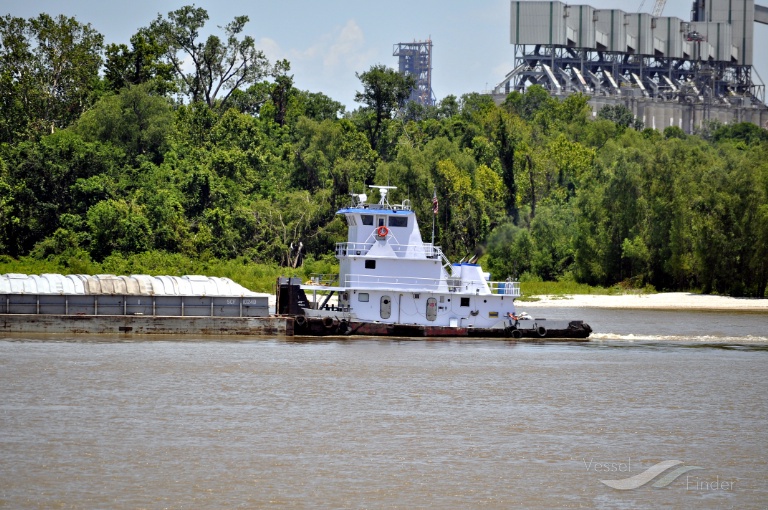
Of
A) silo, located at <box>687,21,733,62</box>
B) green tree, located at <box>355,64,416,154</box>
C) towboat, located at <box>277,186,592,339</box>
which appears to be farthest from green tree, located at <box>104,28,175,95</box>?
silo, located at <box>687,21,733,62</box>

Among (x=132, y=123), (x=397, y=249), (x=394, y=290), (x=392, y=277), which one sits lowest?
(x=394, y=290)

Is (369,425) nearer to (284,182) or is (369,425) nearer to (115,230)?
(115,230)

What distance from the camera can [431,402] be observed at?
3475cm

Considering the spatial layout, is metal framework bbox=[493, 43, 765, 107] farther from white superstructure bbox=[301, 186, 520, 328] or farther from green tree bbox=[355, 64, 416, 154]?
white superstructure bbox=[301, 186, 520, 328]

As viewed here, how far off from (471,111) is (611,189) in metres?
39.2

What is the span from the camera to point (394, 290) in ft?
164

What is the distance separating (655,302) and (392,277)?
1538 inches

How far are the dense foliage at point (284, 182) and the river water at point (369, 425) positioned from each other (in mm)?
37745

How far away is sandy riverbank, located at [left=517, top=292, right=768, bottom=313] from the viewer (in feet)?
268

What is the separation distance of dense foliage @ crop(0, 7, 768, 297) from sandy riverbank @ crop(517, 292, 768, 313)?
8.79 ft

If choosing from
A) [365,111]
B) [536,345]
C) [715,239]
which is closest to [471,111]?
[365,111]

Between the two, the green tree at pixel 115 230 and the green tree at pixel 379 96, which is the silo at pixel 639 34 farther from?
the green tree at pixel 115 230

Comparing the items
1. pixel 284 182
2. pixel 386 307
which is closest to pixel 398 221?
pixel 386 307

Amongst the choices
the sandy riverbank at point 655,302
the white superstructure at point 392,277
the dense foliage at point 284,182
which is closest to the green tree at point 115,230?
the dense foliage at point 284,182
